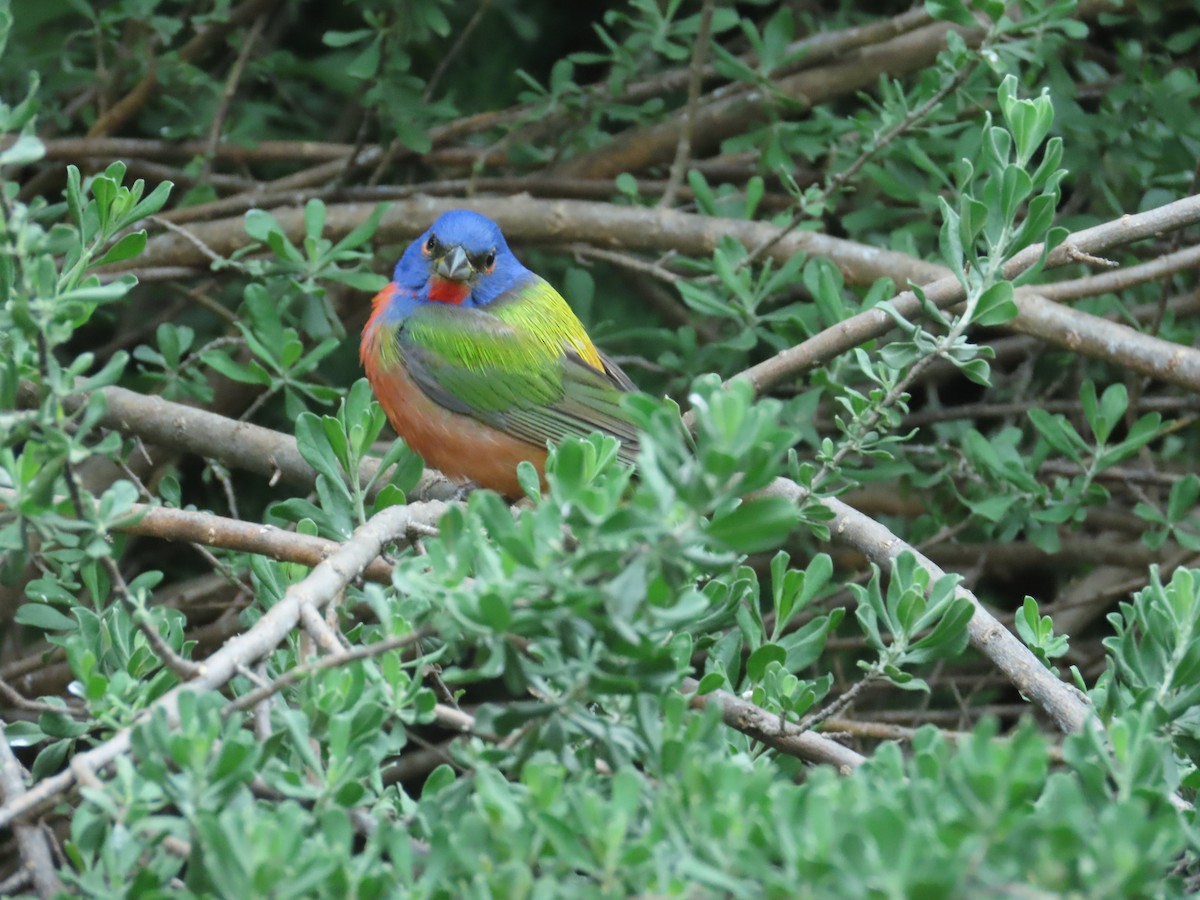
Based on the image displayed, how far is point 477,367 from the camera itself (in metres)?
4.06

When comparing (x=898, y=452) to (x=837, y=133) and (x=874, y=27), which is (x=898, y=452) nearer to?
(x=837, y=133)

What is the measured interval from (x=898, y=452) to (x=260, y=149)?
226cm

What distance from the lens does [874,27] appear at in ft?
14.0

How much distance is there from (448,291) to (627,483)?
8.76ft

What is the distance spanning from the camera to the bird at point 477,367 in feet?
13.1

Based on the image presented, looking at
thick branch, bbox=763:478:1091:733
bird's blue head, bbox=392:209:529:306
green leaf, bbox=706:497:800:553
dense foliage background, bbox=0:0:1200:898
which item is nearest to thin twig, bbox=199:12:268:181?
dense foliage background, bbox=0:0:1200:898

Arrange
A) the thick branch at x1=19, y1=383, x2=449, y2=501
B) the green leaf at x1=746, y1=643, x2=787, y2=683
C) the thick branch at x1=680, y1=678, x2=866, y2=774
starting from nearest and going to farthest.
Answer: the thick branch at x1=680, y1=678, x2=866, y2=774
the green leaf at x1=746, y1=643, x2=787, y2=683
the thick branch at x1=19, y1=383, x2=449, y2=501

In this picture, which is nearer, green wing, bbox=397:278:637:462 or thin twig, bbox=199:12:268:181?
green wing, bbox=397:278:637:462

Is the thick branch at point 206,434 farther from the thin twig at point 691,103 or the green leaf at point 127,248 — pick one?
the thin twig at point 691,103

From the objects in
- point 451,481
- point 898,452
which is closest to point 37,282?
point 451,481

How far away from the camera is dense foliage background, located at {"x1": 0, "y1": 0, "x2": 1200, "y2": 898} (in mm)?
1396

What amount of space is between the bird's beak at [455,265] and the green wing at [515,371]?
162mm

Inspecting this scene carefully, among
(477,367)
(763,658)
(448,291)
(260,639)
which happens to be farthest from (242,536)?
(448,291)

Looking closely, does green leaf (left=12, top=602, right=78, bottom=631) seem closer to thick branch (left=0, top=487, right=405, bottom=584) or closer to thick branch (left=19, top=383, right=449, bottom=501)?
thick branch (left=0, top=487, right=405, bottom=584)
